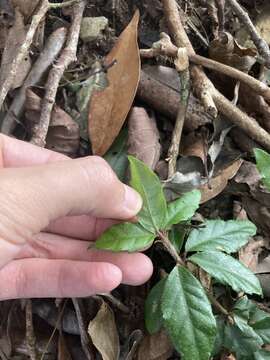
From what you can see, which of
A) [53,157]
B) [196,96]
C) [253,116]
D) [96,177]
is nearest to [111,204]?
[96,177]

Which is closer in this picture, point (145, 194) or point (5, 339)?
point (145, 194)

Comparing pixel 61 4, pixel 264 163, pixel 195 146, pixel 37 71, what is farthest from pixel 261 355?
pixel 61 4

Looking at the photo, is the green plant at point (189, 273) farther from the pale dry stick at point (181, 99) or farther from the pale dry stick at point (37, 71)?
the pale dry stick at point (37, 71)

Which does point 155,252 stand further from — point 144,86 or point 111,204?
point 144,86

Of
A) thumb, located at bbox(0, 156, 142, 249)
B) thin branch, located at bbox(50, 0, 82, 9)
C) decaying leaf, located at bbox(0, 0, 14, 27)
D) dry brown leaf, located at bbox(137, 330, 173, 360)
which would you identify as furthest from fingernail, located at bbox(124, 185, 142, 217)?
decaying leaf, located at bbox(0, 0, 14, 27)

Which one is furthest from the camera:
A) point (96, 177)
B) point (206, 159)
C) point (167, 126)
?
point (167, 126)

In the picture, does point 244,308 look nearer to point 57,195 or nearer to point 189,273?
point 189,273
